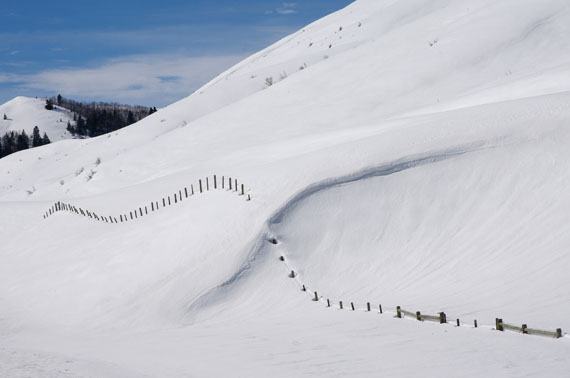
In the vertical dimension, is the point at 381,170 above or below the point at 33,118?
below

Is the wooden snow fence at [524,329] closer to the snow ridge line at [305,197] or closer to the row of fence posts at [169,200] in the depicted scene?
the snow ridge line at [305,197]

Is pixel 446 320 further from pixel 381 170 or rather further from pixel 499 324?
pixel 381 170

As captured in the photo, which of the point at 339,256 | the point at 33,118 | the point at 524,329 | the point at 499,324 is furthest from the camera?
the point at 33,118

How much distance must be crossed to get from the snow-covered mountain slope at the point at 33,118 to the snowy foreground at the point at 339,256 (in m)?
133

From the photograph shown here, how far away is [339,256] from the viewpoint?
2058 centimetres

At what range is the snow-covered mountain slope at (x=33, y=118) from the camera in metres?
161

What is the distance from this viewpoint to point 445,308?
51.1ft

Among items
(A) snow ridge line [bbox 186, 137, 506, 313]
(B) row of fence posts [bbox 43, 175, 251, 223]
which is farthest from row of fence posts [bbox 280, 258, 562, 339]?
(B) row of fence posts [bbox 43, 175, 251, 223]

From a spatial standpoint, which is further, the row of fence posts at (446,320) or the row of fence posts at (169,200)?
the row of fence posts at (169,200)

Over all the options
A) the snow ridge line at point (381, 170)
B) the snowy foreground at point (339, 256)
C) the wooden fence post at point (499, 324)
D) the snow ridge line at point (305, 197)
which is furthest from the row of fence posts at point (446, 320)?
the snow ridge line at point (381, 170)

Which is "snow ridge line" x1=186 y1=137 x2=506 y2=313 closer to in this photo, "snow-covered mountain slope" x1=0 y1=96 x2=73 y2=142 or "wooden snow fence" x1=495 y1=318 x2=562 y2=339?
"wooden snow fence" x1=495 y1=318 x2=562 y2=339

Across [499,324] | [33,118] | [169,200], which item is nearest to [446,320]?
[499,324]

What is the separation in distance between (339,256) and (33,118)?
172m

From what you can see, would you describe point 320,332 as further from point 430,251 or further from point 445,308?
point 430,251
